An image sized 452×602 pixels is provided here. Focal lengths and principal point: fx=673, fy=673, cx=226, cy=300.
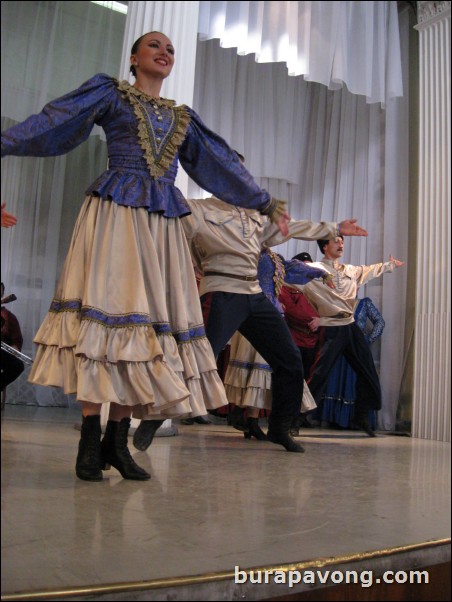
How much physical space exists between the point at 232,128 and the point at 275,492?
8.05ft

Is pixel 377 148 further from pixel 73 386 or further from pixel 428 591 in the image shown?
pixel 428 591

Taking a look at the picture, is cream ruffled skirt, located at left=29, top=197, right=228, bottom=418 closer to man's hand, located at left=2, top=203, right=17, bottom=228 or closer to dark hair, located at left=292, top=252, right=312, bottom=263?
man's hand, located at left=2, top=203, right=17, bottom=228

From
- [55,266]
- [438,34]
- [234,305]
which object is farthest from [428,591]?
[438,34]

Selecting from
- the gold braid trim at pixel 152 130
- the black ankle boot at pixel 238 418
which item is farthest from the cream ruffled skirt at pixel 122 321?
the black ankle boot at pixel 238 418

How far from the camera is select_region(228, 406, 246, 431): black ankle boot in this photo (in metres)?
3.14

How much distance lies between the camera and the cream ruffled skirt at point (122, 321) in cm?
141

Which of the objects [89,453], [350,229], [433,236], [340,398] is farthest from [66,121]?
[340,398]

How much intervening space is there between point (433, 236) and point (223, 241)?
1.81 metres

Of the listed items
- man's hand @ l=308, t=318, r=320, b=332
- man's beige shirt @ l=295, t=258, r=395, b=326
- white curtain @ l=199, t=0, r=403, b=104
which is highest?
white curtain @ l=199, t=0, r=403, b=104

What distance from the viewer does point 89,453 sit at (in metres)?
1.44

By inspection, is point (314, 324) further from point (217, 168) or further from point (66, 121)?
point (66, 121)

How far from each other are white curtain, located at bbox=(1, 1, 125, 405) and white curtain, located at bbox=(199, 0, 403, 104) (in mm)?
302

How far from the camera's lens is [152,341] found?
1457mm
